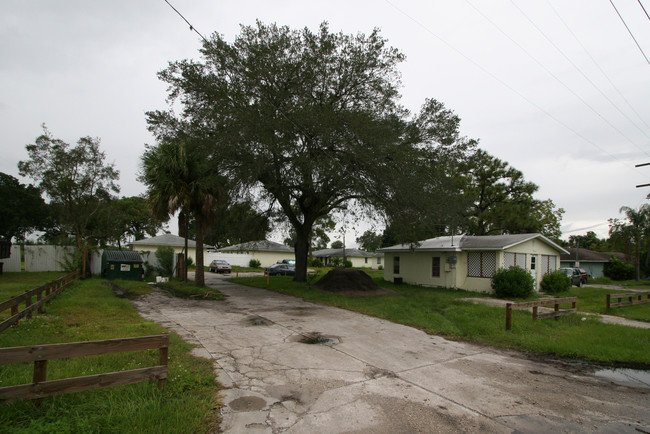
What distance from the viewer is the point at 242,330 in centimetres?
923

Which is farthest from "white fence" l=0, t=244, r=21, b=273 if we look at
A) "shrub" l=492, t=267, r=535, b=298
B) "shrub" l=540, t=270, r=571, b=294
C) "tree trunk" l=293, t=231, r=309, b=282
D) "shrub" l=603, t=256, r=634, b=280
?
"shrub" l=603, t=256, r=634, b=280

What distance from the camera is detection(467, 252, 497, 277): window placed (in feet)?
65.8

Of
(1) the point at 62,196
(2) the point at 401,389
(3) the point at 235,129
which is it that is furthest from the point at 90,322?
(1) the point at 62,196

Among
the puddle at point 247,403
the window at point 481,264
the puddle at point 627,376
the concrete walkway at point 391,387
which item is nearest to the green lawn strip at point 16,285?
the concrete walkway at point 391,387

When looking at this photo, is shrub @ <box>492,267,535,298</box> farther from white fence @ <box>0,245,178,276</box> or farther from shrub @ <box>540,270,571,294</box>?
white fence @ <box>0,245,178,276</box>

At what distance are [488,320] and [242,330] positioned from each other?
23.7 feet

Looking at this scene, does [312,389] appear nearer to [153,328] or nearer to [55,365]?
[55,365]

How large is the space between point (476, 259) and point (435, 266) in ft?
8.57

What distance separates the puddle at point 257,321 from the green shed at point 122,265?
47.0 ft

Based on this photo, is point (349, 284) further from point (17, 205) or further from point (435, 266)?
point (17, 205)

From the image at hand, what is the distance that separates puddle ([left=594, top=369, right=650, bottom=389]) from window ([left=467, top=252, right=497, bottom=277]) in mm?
13367

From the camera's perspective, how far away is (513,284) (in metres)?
17.8

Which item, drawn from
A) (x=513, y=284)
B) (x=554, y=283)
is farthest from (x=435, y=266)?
(x=554, y=283)

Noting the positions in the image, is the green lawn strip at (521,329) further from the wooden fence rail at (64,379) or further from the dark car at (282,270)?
the dark car at (282,270)
